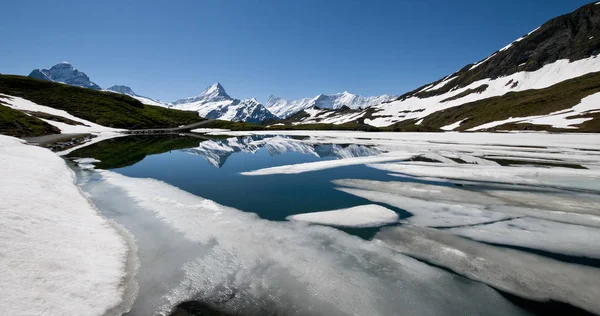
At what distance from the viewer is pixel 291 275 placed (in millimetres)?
7891

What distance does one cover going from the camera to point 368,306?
6.57 metres

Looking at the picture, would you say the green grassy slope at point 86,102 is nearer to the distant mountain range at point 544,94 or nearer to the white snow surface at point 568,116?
the distant mountain range at point 544,94

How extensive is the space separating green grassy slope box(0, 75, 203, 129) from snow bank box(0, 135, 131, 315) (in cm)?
12355

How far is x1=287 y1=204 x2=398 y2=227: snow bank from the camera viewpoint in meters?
11.9

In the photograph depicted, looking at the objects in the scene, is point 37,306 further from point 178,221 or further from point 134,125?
point 134,125

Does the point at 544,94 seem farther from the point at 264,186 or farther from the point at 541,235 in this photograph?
the point at 264,186

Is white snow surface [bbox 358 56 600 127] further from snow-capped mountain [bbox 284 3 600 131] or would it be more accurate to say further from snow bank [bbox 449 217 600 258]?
snow bank [bbox 449 217 600 258]

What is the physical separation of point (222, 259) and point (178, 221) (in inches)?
167

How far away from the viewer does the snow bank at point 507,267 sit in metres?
7.16

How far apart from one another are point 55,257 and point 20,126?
223ft

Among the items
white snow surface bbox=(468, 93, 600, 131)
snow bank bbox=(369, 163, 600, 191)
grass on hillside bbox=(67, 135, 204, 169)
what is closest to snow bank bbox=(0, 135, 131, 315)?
grass on hillside bbox=(67, 135, 204, 169)

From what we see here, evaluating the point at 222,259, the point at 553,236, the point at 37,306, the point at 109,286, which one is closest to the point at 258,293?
the point at 222,259

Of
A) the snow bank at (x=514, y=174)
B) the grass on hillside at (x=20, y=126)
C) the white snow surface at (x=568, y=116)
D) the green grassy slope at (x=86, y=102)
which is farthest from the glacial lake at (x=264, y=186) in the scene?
the green grassy slope at (x=86, y=102)

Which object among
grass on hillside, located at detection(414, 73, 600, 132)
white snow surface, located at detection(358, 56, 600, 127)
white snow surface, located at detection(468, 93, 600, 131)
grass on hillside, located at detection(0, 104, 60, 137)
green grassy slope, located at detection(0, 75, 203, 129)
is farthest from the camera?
white snow surface, located at detection(358, 56, 600, 127)
